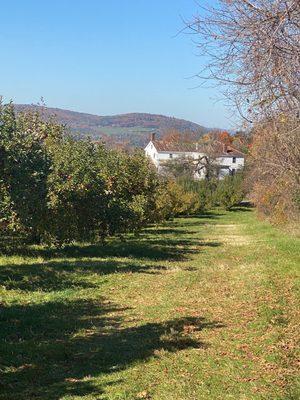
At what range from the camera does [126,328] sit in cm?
816

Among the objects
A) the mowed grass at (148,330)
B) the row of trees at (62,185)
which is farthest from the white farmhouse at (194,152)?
the mowed grass at (148,330)

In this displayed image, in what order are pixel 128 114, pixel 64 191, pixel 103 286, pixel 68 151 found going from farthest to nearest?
pixel 128 114 → pixel 68 151 → pixel 64 191 → pixel 103 286

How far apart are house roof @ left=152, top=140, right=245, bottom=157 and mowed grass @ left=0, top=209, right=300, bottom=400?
57.4m

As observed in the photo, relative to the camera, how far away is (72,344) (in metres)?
7.23

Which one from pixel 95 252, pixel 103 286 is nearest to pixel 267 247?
pixel 95 252

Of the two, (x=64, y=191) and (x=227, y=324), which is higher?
(x=64, y=191)

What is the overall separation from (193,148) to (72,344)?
76885mm

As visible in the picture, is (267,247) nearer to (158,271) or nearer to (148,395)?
(158,271)

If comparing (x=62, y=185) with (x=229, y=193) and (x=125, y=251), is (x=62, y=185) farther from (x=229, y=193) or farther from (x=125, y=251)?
(x=229, y=193)

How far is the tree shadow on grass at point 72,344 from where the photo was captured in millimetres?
5644

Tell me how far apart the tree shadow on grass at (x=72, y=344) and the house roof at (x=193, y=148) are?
61618 millimetres

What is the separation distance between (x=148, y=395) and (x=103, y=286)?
652 cm

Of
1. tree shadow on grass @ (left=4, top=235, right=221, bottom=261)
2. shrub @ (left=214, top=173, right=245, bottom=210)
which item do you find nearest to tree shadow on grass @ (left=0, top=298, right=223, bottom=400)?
tree shadow on grass @ (left=4, top=235, right=221, bottom=261)

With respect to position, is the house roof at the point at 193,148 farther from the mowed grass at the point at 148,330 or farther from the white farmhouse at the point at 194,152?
the mowed grass at the point at 148,330
